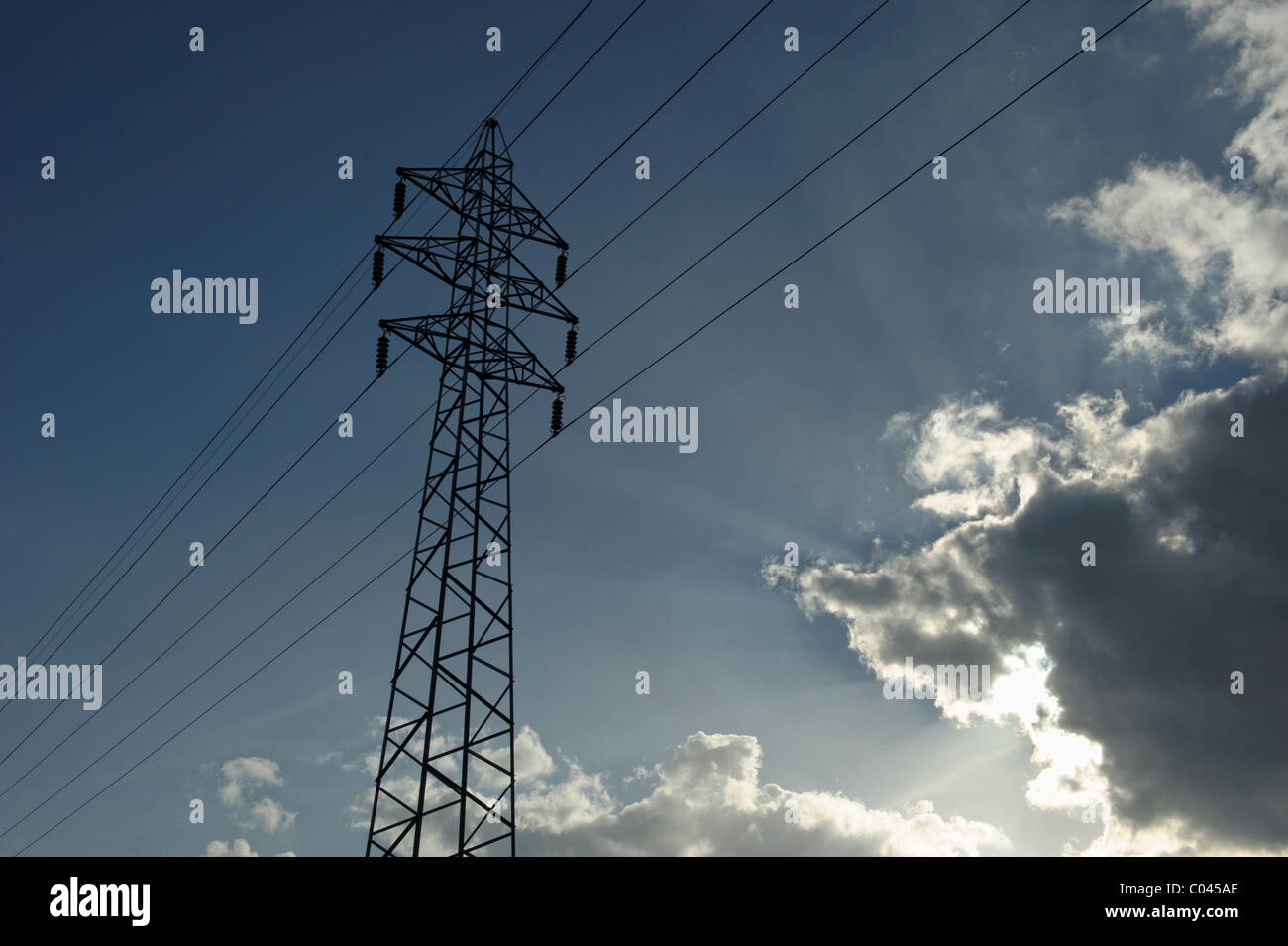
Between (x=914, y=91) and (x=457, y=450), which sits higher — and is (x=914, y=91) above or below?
above
